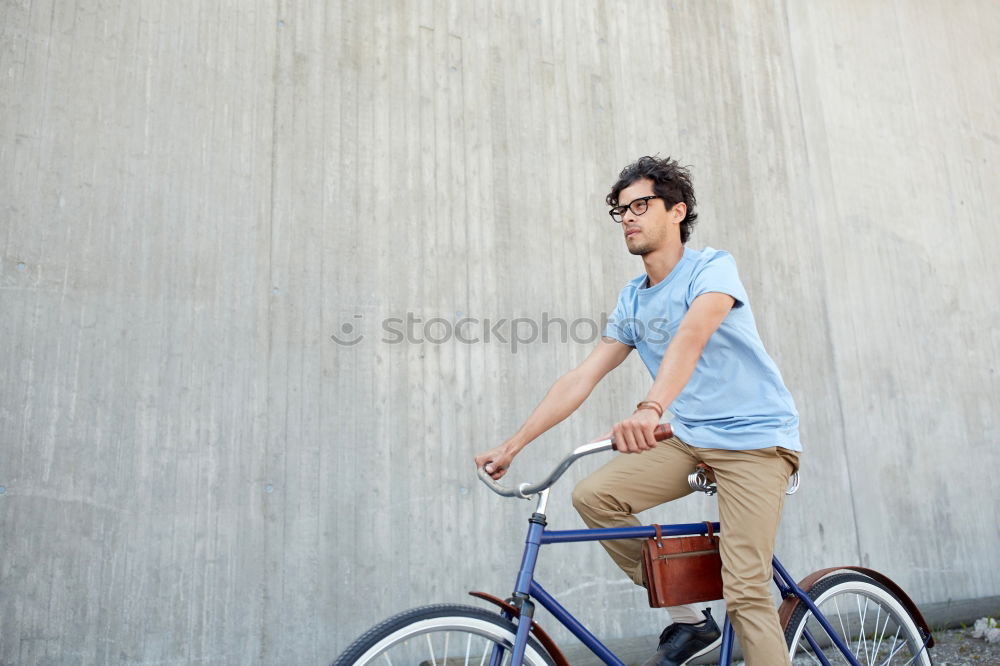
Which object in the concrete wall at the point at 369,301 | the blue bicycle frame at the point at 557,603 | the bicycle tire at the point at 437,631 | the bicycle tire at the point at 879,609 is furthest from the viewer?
the concrete wall at the point at 369,301

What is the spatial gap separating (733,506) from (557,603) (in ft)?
1.63

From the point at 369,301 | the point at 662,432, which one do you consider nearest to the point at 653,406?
the point at 662,432

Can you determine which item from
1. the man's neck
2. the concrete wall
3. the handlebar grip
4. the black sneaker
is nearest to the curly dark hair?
the man's neck

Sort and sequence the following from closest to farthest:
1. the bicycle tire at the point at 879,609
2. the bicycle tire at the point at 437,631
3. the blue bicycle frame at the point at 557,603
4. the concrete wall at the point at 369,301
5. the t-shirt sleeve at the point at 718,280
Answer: the bicycle tire at the point at 437,631
the blue bicycle frame at the point at 557,603
the t-shirt sleeve at the point at 718,280
the bicycle tire at the point at 879,609
the concrete wall at the point at 369,301

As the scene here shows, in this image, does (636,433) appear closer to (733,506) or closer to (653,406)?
(653,406)

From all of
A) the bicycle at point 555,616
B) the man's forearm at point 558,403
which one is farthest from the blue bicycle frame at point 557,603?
the man's forearm at point 558,403

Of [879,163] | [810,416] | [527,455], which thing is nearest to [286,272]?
[527,455]

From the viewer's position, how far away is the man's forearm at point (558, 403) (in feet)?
6.08

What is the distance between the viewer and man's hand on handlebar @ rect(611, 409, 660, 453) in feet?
4.74

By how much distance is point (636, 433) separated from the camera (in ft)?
4.75

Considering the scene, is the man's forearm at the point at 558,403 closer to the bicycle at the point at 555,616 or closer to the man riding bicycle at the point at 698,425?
the man riding bicycle at the point at 698,425

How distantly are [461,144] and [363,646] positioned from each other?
2.38 meters

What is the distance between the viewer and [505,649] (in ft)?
5.05

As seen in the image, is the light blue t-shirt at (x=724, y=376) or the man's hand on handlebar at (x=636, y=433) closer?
the man's hand on handlebar at (x=636, y=433)
